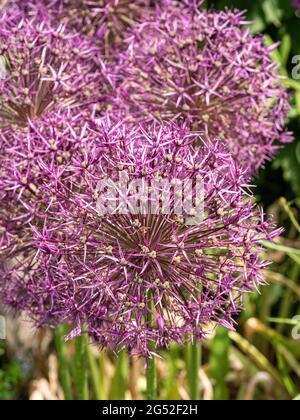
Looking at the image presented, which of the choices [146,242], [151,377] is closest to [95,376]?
[151,377]

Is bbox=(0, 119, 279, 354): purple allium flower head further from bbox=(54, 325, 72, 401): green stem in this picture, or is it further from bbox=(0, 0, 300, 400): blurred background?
bbox=(0, 0, 300, 400): blurred background

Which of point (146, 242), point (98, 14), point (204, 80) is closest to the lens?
point (146, 242)

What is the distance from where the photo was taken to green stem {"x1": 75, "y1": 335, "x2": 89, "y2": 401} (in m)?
1.54

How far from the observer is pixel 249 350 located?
7.37 ft

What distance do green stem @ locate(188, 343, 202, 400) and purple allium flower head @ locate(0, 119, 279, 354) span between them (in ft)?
1.10

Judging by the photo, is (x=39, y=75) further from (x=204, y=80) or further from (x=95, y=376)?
(x=95, y=376)

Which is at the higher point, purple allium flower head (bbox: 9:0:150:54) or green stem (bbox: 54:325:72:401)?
purple allium flower head (bbox: 9:0:150:54)

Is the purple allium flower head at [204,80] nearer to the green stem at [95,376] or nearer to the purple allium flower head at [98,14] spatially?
the purple allium flower head at [98,14]

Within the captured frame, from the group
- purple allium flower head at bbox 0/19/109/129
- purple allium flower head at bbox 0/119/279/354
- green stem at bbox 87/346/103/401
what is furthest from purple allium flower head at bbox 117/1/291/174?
green stem at bbox 87/346/103/401

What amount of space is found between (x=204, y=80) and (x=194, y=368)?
0.67 meters

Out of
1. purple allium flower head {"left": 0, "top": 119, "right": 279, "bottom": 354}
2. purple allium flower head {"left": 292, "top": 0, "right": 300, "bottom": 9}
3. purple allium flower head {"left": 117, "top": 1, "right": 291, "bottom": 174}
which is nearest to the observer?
purple allium flower head {"left": 0, "top": 119, "right": 279, "bottom": 354}

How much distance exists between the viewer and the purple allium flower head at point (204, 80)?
4.84ft

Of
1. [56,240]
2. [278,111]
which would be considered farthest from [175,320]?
[278,111]

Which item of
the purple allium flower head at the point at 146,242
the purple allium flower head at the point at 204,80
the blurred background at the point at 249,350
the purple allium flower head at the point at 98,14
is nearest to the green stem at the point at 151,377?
the purple allium flower head at the point at 146,242
